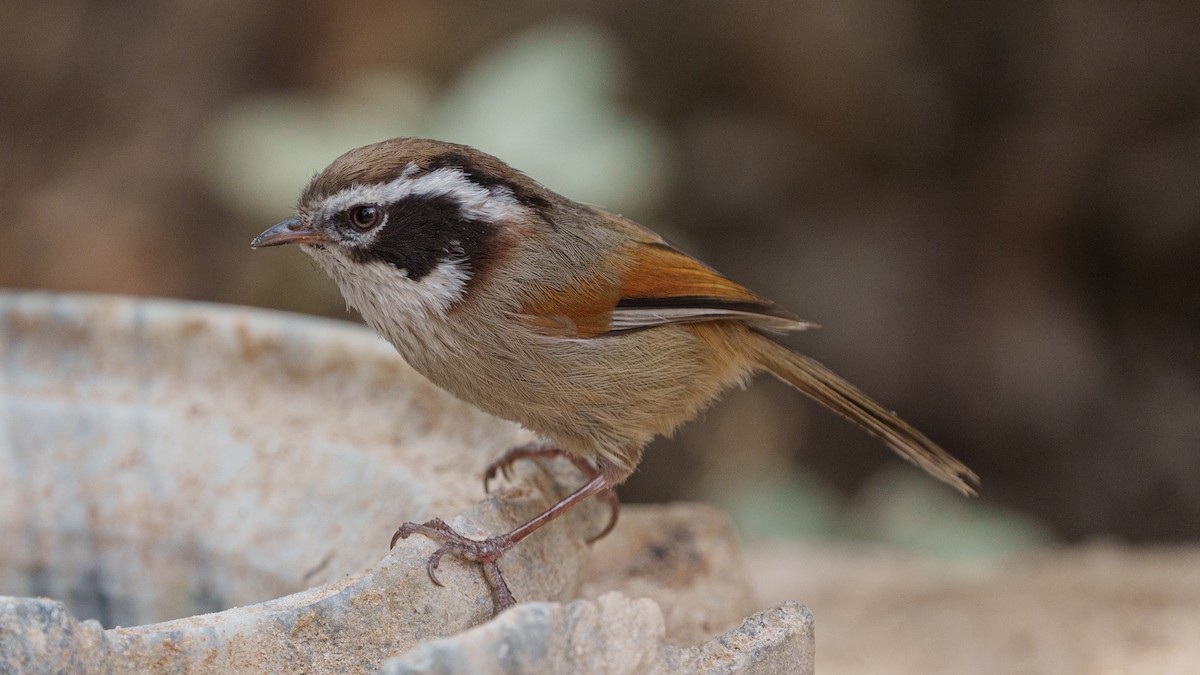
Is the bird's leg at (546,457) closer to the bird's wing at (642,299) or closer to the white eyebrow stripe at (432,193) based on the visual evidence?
the bird's wing at (642,299)

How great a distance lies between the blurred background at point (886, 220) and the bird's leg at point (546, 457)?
2.70m

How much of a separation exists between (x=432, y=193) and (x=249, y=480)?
105 cm

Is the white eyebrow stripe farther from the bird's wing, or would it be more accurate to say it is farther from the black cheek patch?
the bird's wing

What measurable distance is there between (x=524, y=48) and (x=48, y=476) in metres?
3.27

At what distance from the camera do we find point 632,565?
406cm

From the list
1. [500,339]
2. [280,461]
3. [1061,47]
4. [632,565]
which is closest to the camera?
[500,339]

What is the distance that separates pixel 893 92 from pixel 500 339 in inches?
193

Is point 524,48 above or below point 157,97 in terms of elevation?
above

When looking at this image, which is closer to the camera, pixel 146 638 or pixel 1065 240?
pixel 146 638

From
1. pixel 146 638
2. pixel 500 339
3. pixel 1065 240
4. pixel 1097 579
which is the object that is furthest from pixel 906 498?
pixel 146 638

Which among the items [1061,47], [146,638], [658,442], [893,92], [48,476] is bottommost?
[658,442]

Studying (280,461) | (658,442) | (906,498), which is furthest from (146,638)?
(658,442)

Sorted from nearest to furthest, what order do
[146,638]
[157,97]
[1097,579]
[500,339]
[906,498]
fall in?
[146,638] → [500,339] → [1097,579] → [906,498] → [157,97]

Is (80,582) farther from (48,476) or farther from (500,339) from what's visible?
(500,339)
